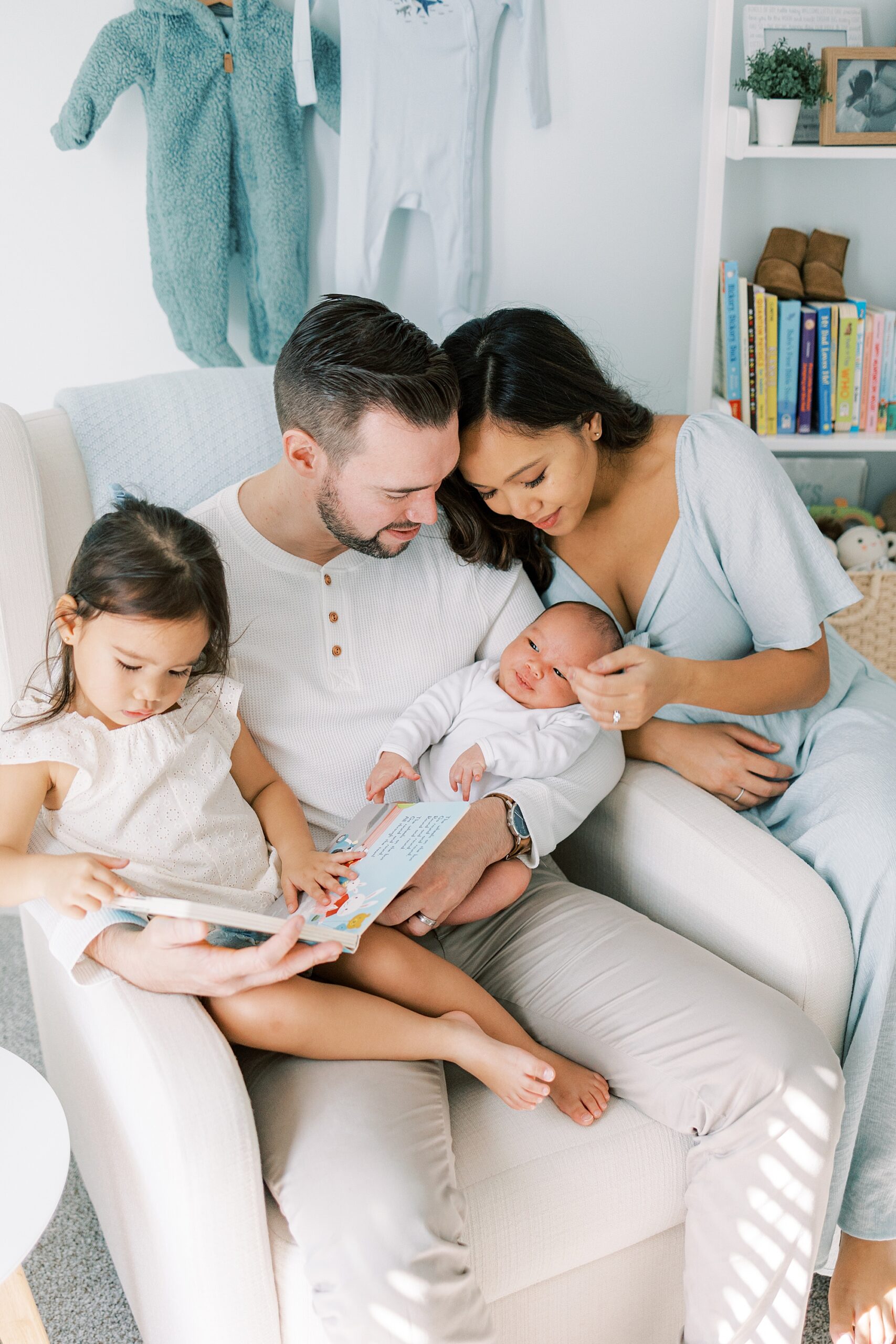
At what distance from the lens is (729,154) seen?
2062mm

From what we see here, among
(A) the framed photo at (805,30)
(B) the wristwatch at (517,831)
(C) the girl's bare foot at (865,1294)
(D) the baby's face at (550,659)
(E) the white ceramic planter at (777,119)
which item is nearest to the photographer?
(C) the girl's bare foot at (865,1294)

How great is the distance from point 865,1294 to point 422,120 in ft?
6.62

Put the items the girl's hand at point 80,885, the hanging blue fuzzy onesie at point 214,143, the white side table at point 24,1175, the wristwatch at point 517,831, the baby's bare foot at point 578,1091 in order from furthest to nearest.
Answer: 1. the hanging blue fuzzy onesie at point 214,143
2. the wristwatch at point 517,831
3. the baby's bare foot at point 578,1091
4. the girl's hand at point 80,885
5. the white side table at point 24,1175

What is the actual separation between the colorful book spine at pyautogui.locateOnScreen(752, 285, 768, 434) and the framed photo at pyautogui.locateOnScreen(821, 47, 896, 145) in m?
0.30

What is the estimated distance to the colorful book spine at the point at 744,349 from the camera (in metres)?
2.16

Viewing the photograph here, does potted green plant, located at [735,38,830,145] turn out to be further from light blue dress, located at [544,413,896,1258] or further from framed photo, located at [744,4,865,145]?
light blue dress, located at [544,413,896,1258]

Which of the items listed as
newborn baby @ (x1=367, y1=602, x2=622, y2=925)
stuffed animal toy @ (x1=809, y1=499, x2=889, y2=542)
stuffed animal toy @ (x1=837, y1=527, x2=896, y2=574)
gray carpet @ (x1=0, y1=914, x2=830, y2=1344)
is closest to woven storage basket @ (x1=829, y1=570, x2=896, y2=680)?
stuffed animal toy @ (x1=837, y1=527, x2=896, y2=574)

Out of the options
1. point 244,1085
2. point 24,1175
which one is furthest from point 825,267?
point 24,1175

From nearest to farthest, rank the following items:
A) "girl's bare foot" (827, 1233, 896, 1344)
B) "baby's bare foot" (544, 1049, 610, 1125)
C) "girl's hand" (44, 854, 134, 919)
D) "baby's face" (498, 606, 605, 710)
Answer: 1. "girl's hand" (44, 854, 134, 919)
2. "baby's bare foot" (544, 1049, 610, 1125)
3. "girl's bare foot" (827, 1233, 896, 1344)
4. "baby's face" (498, 606, 605, 710)

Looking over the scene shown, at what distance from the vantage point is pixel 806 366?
7.23 feet

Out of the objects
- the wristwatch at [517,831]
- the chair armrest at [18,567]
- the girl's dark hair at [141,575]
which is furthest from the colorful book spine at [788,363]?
the chair armrest at [18,567]

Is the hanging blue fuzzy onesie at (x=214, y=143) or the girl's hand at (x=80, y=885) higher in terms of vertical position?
the hanging blue fuzzy onesie at (x=214, y=143)

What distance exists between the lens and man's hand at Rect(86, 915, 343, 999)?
1053 millimetres

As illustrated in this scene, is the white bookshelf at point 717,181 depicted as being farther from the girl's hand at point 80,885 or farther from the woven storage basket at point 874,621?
the girl's hand at point 80,885
